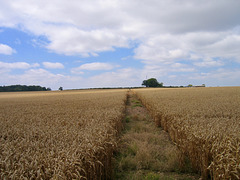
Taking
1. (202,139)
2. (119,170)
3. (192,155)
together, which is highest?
(202,139)

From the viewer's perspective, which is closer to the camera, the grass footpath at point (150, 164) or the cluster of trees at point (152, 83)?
the grass footpath at point (150, 164)

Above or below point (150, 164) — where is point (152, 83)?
above

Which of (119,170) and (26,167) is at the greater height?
(26,167)

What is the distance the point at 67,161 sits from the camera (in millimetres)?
2898

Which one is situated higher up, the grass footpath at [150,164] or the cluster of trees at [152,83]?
the cluster of trees at [152,83]

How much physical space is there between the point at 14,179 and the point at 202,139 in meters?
3.72

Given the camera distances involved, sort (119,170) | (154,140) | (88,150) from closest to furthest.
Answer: (88,150) → (119,170) → (154,140)

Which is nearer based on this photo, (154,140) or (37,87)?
(154,140)

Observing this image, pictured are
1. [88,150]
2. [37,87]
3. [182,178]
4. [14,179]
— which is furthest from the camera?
[37,87]

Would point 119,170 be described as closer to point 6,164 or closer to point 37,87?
point 6,164

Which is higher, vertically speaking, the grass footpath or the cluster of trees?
the cluster of trees

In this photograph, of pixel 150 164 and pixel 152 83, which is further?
pixel 152 83

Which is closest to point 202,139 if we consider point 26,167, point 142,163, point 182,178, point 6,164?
point 182,178

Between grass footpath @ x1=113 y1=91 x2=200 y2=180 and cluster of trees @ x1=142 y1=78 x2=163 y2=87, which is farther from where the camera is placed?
cluster of trees @ x1=142 y1=78 x2=163 y2=87
